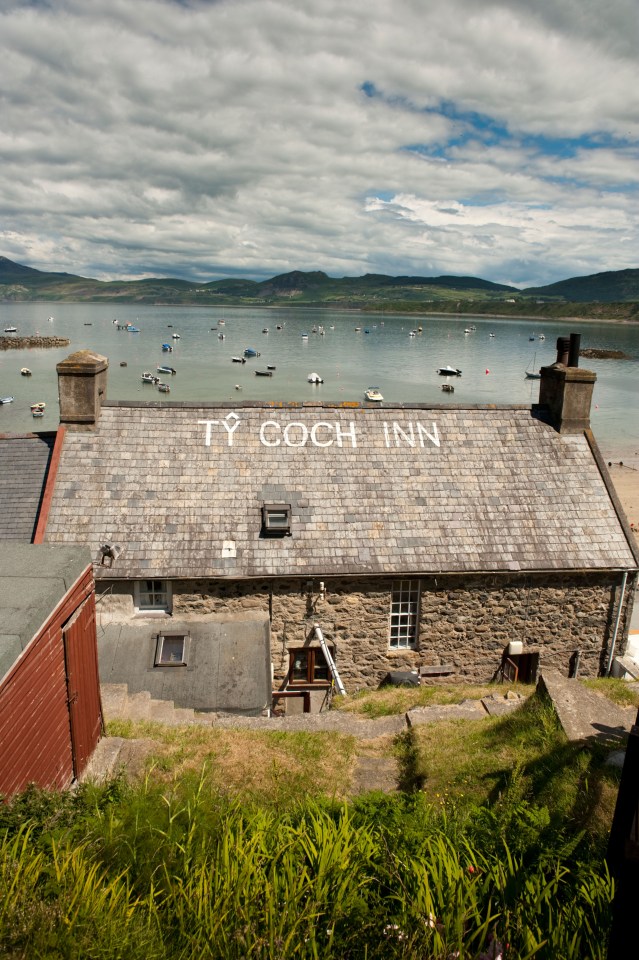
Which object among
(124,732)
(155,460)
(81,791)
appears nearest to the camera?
(81,791)

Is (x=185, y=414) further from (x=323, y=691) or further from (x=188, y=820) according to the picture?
(x=188, y=820)

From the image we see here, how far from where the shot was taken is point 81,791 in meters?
5.88

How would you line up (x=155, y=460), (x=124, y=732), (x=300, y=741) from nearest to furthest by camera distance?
(x=124, y=732) < (x=300, y=741) < (x=155, y=460)

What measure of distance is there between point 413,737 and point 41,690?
6459 millimetres

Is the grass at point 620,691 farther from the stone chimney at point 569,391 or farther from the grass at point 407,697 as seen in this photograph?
the stone chimney at point 569,391

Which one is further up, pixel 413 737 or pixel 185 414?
pixel 185 414

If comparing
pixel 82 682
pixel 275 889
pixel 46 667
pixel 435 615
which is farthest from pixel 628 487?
pixel 275 889

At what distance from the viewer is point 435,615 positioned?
1520 cm

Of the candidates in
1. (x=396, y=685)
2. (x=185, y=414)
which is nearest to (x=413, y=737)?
(x=396, y=685)

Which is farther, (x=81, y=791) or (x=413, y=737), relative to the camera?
(x=413, y=737)

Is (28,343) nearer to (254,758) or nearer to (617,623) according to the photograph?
(617,623)

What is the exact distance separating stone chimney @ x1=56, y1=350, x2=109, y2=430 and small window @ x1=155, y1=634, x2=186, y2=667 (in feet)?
20.0

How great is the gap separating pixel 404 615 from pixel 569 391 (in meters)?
7.95

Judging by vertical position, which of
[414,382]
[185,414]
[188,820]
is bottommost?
[414,382]
